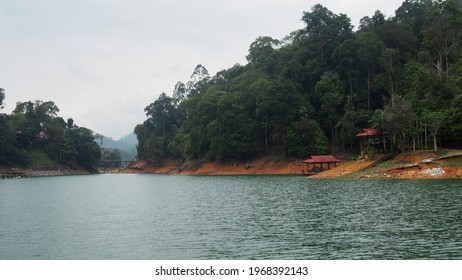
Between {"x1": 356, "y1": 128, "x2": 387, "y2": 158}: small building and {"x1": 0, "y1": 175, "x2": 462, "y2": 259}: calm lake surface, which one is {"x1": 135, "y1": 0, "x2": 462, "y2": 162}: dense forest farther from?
{"x1": 0, "y1": 175, "x2": 462, "y2": 259}: calm lake surface

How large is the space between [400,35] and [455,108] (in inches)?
1704

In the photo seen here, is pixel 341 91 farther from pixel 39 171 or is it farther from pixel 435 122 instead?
pixel 39 171

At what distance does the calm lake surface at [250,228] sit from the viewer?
77.2 feet

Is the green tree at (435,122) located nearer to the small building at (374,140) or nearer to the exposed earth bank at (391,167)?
the exposed earth bank at (391,167)

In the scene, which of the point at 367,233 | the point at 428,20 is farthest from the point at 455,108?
the point at 367,233

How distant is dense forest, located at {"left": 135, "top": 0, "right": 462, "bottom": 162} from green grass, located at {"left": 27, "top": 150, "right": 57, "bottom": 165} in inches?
2227

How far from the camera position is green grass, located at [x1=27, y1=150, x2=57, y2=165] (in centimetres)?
15812

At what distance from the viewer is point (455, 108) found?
244 ft

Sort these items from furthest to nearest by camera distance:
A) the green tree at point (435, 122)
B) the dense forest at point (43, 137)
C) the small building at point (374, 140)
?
the dense forest at point (43, 137)
the small building at point (374, 140)
the green tree at point (435, 122)

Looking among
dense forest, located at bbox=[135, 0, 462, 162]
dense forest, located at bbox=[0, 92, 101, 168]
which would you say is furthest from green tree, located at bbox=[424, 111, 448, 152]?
dense forest, located at bbox=[0, 92, 101, 168]

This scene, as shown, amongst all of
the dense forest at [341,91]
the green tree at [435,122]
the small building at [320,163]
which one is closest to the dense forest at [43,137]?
the dense forest at [341,91]

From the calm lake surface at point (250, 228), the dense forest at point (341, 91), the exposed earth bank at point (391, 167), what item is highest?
the dense forest at point (341, 91)

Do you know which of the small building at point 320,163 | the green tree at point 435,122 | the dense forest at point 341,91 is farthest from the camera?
the small building at point 320,163

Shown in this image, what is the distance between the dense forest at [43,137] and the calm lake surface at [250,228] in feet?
373
